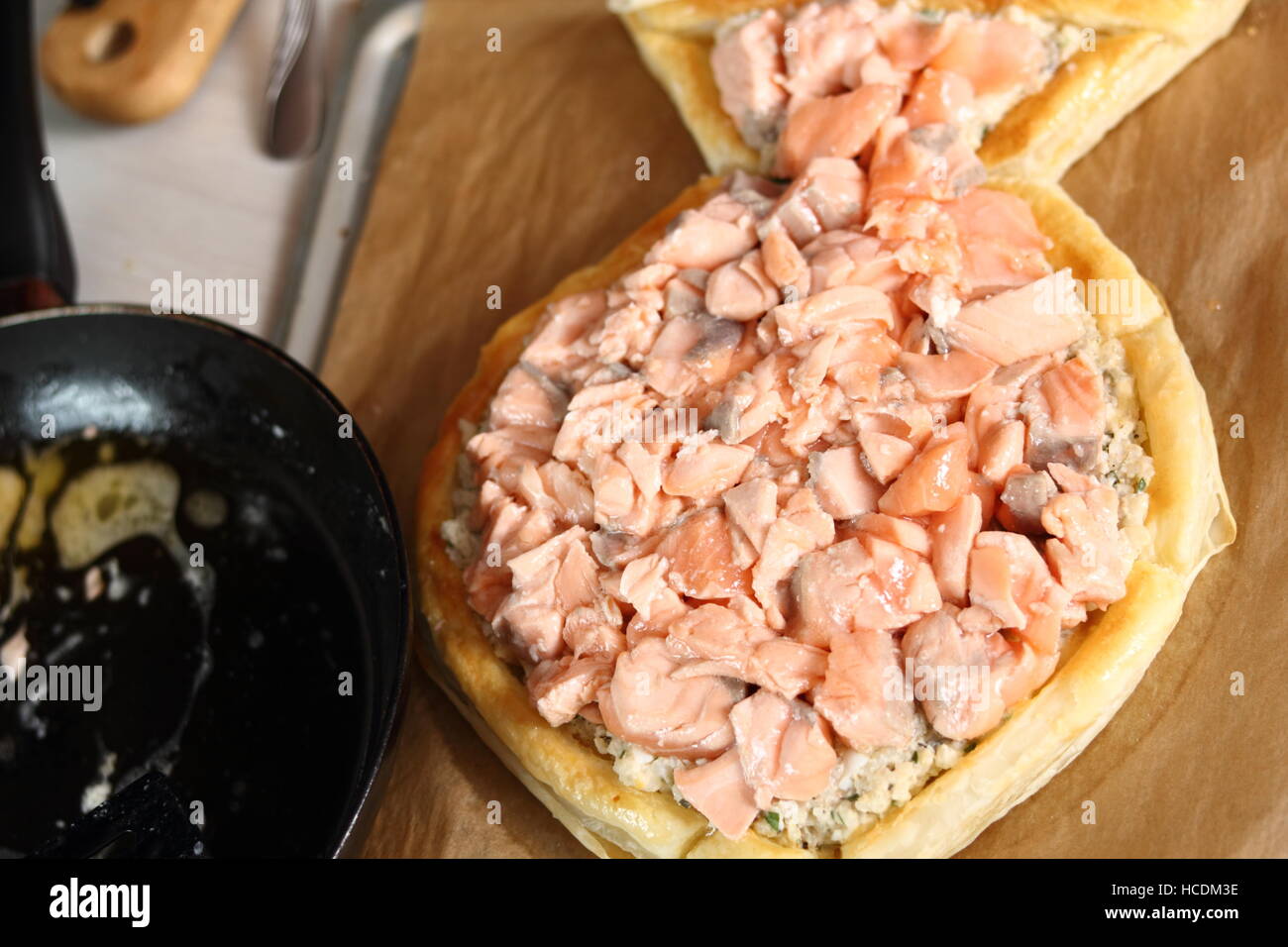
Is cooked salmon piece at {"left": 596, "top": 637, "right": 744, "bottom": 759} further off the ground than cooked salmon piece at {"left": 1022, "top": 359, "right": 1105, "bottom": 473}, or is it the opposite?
cooked salmon piece at {"left": 1022, "top": 359, "right": 1105, "bottom": 473}

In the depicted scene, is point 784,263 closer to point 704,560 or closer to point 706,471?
point 706,471

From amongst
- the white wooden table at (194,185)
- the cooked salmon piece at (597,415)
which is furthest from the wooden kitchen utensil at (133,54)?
the cooked salmon piece at (597,415)

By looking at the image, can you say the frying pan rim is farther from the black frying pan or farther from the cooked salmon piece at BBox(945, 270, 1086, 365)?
the cooked salmon piece at BBox(945, 270, 1086, 365)

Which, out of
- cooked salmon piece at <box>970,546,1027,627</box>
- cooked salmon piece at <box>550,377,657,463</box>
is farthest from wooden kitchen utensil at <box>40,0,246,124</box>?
cooked salmon piece at <box>970,546,1027,627</box>
